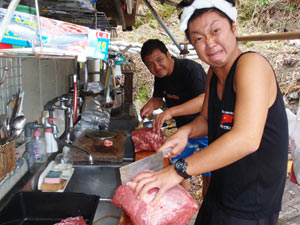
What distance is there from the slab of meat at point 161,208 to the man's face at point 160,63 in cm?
216

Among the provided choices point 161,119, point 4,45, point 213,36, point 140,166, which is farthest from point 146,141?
point 4,45

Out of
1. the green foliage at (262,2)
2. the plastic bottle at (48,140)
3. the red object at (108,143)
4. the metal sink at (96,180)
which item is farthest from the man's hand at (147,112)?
the green foliage at (262,2)

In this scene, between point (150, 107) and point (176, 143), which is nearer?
point (176, 143)

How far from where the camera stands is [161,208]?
4.29 ft

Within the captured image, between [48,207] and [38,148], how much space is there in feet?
2.14

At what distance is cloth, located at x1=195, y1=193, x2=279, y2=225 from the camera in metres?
1.54

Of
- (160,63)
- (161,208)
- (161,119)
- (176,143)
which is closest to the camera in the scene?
(161,208)

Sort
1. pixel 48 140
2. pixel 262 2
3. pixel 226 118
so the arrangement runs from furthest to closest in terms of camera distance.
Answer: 1. pixel 262 2
2. pixel 48 140
3. pixel 226 118

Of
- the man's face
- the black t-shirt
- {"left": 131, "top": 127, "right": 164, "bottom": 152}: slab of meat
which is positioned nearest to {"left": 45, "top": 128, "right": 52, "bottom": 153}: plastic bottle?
{"left": 131, "top": 127, "right": 164, "bottom": 152}: slab of meat

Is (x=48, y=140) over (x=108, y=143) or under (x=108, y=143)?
over

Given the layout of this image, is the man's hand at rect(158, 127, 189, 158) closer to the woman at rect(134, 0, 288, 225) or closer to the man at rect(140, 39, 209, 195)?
the woman at rect(134, 0, 288, 225)

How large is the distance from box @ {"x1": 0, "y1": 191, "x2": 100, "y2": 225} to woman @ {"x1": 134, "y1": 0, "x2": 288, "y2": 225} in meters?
0.49

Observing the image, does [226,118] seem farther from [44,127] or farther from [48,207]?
[44,127]

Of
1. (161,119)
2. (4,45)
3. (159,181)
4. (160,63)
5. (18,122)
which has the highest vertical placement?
(4,45)
